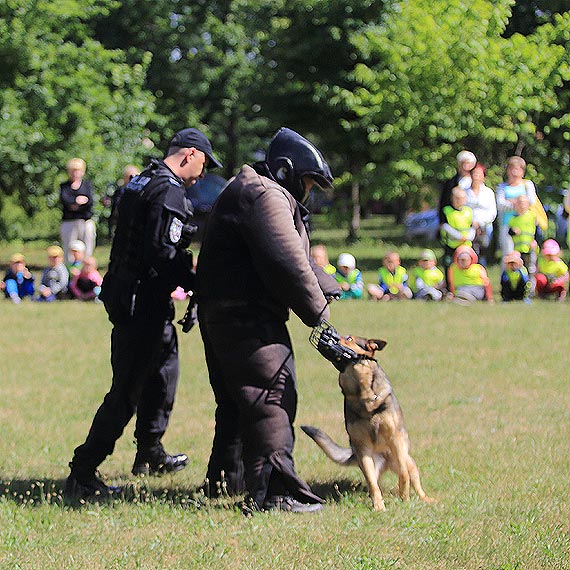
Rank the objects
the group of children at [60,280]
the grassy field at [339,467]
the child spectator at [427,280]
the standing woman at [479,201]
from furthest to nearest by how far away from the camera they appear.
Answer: the group of children at [60,280]
the child spectator at [427,280]
the standing woman at [479,201]
the grassy field at [339,467]

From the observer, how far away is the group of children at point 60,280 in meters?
15.0

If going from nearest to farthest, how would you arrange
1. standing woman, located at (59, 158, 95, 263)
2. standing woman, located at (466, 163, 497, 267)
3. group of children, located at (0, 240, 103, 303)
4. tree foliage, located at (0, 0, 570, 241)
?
standing woman, located at (466, 163, 497, 267), group of children, located at (0, 240, 103, 303), standing woman, located at (59, 158, 95, 263), tree foliage, located at (0, 0, 570, 241)

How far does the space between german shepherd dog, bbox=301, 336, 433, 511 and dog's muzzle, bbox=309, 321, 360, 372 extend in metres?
0.09

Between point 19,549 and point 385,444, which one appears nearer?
point 19,549

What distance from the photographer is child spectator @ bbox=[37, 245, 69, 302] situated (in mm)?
15039

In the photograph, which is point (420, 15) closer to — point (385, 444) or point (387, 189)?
point (387, 189)

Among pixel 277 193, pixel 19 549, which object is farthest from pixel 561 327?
pixel 19 549

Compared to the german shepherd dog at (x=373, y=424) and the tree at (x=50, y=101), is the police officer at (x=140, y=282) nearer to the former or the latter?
the german shepherd dog at (x=373, y=424)

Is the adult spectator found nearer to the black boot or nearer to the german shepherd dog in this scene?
the black boot

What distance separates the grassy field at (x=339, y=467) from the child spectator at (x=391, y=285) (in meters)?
2.35

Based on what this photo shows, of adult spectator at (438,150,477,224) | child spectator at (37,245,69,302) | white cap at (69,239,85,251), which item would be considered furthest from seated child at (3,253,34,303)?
adult spectator at (438,150,477,224)

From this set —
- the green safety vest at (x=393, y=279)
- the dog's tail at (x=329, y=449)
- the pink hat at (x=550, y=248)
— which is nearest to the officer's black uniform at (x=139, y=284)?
the dog's tail at (x=329, y=449)

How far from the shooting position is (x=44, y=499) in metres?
5.66

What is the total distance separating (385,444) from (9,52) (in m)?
19.3
